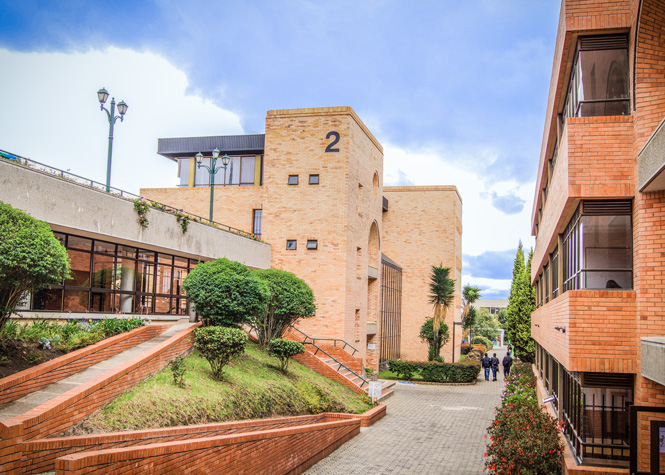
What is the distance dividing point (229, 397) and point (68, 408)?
4.53 meters

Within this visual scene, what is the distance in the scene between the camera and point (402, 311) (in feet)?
141

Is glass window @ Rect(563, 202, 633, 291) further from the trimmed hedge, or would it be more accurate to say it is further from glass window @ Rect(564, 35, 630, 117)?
the trimmed hedge

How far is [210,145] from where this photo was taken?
1276 inches

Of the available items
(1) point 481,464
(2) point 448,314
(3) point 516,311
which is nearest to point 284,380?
(1) point 481,464

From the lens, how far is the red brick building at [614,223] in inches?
320

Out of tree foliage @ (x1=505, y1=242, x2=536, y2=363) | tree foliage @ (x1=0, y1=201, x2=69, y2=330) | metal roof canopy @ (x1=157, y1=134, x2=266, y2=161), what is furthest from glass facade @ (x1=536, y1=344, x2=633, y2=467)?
tree foliage @ (x1=505, y1=242, x2=536, y2=363)

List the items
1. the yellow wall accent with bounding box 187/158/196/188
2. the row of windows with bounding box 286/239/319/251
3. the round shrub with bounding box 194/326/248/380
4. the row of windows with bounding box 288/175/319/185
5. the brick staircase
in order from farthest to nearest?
the yellow wall accent with bounding box 187/158/196/188
the row of windows with bounding box 288/175/319/185
the row of windows with bounding box 286/239/319/251
the brick staircase
the round shrub with bounding box 194/326/248/380

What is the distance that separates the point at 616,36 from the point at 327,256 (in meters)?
17.8

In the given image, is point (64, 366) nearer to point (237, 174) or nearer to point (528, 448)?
point (528, 448)

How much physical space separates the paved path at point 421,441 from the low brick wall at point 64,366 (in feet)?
16.7

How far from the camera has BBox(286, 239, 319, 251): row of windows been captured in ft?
85.7

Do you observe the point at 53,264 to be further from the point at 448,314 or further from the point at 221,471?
the point at 448,314

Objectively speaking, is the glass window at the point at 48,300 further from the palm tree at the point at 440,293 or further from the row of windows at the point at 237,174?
the palm tree at the point at 440,293

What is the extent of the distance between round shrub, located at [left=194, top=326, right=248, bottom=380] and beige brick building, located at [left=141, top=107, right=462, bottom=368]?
38.0 ft
